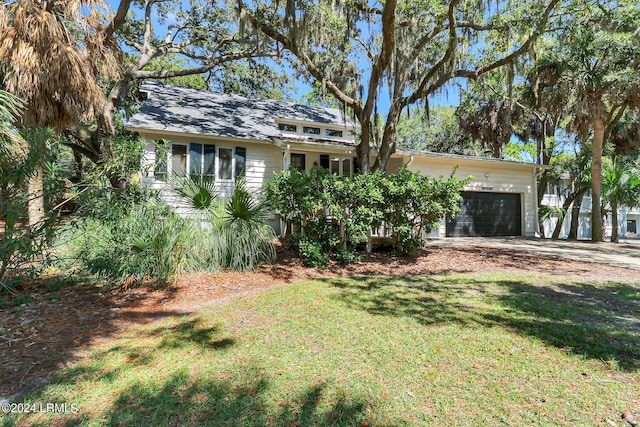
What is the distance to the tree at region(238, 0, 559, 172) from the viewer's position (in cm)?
870

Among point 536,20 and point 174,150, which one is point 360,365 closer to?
point 174,150

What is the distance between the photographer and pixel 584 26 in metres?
11.0

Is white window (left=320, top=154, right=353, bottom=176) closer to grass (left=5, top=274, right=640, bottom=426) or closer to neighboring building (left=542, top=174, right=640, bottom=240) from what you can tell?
grass (left=5, top=274, right=640, bottom=426)

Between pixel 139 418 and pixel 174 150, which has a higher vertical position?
pixel 174 150

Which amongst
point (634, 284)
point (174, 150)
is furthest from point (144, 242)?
point (634, 284)

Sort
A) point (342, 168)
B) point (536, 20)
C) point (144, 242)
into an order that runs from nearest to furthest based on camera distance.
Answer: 1. point (144, 242)
2. point (536, 20)
3. point (342, 168)

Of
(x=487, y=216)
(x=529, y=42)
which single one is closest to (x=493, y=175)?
(x=487, y=216)

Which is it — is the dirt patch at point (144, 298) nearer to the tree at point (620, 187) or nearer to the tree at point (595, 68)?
the tree at point (595, 68)

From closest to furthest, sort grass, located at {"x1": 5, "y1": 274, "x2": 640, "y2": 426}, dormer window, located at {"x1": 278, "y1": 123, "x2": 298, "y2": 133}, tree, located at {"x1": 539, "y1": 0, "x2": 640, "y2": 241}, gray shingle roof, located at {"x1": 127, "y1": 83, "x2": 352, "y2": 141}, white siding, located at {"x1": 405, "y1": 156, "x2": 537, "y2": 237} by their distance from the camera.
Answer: grass, located at {"x1": 5, "y1": 274, "x2": 640, "y2": 426} < tree, located at {"x1": 539, "y1": 0, "x2": 640, "y2": 241} < gray shingle roof, located at {"x1": 127, "y1": 83, "x2": 352, "y2": 141} < white siding, located at {"x1": 405, "y1": 156, "x2": 537, "y2": 237} < dormer window, located at {"x1": 278, "y1": 123, "x2": 298, "y2": 133}

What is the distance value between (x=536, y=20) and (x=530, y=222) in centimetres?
922

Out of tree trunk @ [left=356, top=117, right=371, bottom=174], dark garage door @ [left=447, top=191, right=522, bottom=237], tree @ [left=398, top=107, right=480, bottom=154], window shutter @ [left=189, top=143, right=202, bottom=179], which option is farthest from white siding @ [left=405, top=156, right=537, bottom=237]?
tree @ [left=398, top=107, right=480, bottom=154]

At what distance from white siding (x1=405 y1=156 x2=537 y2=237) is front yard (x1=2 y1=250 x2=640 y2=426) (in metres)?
9.31

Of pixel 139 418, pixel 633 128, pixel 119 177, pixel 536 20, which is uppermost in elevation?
pixel 536 20

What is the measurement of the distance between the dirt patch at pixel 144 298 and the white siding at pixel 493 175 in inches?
215
